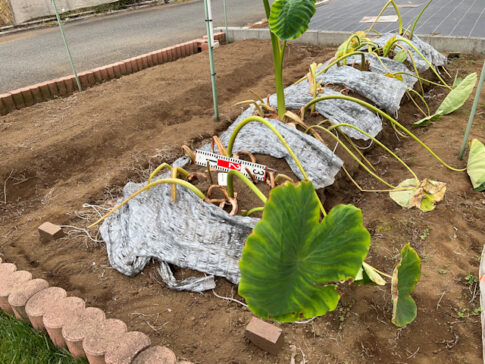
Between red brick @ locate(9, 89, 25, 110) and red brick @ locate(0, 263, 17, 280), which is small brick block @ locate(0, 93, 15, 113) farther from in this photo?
red brick @ locate(0, 263, 17, 280)

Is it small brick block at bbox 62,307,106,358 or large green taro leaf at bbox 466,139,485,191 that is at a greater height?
large green taro leaf at bbox 466,139,485,191

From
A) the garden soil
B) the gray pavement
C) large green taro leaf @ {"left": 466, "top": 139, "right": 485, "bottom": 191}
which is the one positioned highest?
the gray pavement

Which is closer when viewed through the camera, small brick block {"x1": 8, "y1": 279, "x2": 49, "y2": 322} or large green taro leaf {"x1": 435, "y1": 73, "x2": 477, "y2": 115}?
small brick block {"x1": 8, "y1": 279, "x2": 49, "y2": 322}

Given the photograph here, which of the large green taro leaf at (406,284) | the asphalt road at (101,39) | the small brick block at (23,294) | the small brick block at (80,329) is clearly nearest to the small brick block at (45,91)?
the asphalt road at (101,39)

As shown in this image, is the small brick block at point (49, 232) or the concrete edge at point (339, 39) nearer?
the small brick block at point (49, 232)

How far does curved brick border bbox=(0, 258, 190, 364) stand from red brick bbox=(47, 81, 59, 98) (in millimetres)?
2744

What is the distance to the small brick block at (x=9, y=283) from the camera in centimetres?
150

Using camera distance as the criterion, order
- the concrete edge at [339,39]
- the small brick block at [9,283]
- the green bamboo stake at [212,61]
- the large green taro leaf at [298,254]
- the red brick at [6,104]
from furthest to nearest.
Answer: the concrete edge at [339,39] → the red brick at [6,104] → the green bamboo stake at [212,61] → the small brick block at [9,283] → the large green taro leaf at [298,254]

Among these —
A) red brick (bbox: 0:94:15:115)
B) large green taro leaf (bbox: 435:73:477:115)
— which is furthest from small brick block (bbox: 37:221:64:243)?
large green taro leaf (bbox: 435:73:477:115)

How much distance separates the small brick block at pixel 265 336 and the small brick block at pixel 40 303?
2.55ft

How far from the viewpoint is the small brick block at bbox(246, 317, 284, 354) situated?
1.24m

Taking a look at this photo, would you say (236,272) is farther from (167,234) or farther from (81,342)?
(81,342)

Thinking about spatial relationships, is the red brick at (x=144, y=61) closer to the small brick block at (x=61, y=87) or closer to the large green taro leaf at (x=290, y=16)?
the small brick block at (x=61, y=87)

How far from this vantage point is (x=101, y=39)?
20.6 ft
